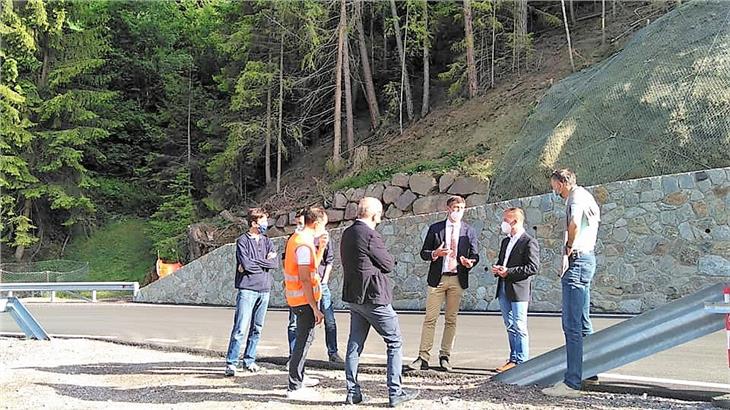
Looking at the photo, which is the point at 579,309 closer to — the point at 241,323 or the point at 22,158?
the point at 241,323

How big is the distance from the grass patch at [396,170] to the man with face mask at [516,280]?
1308cm

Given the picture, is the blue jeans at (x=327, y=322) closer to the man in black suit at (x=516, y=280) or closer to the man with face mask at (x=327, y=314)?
the man with face mask at (x=327, y=314)

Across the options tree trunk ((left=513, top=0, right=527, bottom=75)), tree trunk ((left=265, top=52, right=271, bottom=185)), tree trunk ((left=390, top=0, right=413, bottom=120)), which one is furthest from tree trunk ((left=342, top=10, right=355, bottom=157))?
tree trunk ((left=513, top=0, right=527, bottom=75))

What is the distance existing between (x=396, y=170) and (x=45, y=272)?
14.7m

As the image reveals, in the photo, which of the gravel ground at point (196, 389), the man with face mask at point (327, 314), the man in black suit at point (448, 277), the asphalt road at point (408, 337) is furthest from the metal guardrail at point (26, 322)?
the man in black suit at point (448, 277)

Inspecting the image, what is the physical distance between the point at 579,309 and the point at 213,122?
28.5m

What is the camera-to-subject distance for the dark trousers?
650cm

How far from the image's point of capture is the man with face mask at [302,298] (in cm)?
640

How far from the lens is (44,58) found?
118 ft

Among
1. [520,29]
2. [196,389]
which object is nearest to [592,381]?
A: [196,389]

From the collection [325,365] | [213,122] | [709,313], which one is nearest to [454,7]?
[213,122]

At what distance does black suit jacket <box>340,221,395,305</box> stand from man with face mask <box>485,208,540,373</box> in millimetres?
1758

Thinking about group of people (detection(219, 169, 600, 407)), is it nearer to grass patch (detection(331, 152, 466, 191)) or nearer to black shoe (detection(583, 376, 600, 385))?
black shoe (detection(583, 376, 600, 385))

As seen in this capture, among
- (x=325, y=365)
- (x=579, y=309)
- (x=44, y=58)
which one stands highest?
(x=44, y=58)
